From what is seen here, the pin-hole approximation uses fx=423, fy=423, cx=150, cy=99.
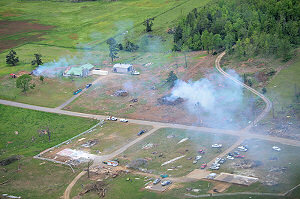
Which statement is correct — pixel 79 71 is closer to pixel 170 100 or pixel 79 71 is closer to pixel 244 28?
pixel 170 100

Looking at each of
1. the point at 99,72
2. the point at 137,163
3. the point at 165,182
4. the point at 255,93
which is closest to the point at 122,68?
the point at 99,72

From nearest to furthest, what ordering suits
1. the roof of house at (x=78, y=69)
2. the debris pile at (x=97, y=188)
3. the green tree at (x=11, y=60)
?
the debris pile at (x=97, y=188) → the roof of house at (x=78, y=69) → the green tree at (x=11, y=60)

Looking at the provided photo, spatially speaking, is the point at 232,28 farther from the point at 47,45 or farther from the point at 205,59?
the point at 47,45

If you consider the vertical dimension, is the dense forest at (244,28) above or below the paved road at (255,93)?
above

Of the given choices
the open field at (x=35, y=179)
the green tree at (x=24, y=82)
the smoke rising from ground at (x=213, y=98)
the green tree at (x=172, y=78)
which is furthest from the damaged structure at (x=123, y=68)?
the open field at (x=35, y=179)

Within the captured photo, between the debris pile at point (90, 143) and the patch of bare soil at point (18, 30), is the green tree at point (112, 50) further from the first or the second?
the debris pile at point (90, 143)

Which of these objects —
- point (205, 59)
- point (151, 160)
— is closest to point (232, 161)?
point (151, 160)

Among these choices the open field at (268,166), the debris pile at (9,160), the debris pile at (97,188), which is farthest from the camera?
the debris pile at (9,160)
